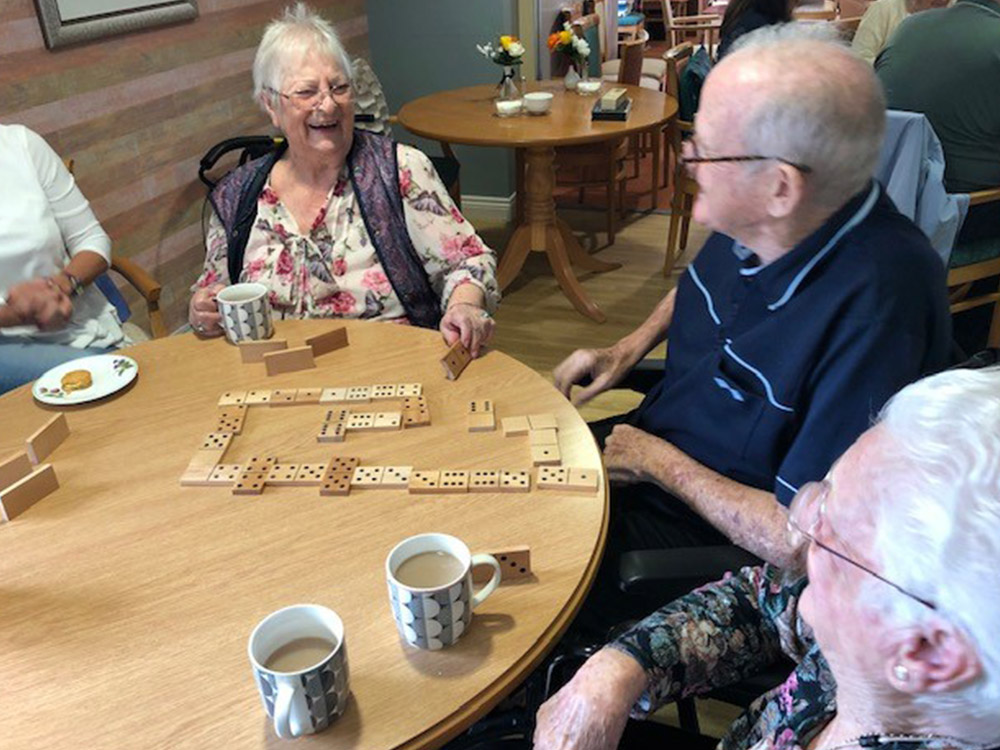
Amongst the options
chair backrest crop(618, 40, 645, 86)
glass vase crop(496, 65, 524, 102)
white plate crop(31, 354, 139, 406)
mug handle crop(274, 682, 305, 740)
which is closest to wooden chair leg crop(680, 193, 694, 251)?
chair backrest crop(618, 40, 645, 86)

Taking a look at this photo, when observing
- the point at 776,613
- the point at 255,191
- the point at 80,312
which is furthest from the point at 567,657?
the point at 80,312

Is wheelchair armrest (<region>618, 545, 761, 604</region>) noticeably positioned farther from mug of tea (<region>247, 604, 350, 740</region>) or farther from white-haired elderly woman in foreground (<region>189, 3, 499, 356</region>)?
white-haired elderly woman in foreground (<region>189, 3, 499, 356</region>)

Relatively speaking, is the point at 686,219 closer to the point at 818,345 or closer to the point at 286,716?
the point at 818,345

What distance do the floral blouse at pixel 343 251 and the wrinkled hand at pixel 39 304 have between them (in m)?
0.38

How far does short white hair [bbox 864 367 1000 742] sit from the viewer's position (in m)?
0.68

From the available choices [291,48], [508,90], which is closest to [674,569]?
[291,48]

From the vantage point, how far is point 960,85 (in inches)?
104

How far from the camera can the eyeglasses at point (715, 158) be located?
51.1 inches

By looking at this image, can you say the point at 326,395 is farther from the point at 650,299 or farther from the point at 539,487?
A: the point at 650,299

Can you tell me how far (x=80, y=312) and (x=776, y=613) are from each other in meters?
1.90

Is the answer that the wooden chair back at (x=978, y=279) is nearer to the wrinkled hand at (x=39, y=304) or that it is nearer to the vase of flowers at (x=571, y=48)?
the vase of flowers at (x=571, y=48)

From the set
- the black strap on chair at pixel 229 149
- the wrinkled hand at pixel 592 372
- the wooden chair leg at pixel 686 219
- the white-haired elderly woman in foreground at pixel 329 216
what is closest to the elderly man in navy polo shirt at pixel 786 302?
the wrinkled hand at pixel 592 372

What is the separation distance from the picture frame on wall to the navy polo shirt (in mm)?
2407

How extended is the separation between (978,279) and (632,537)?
2.04 meters
